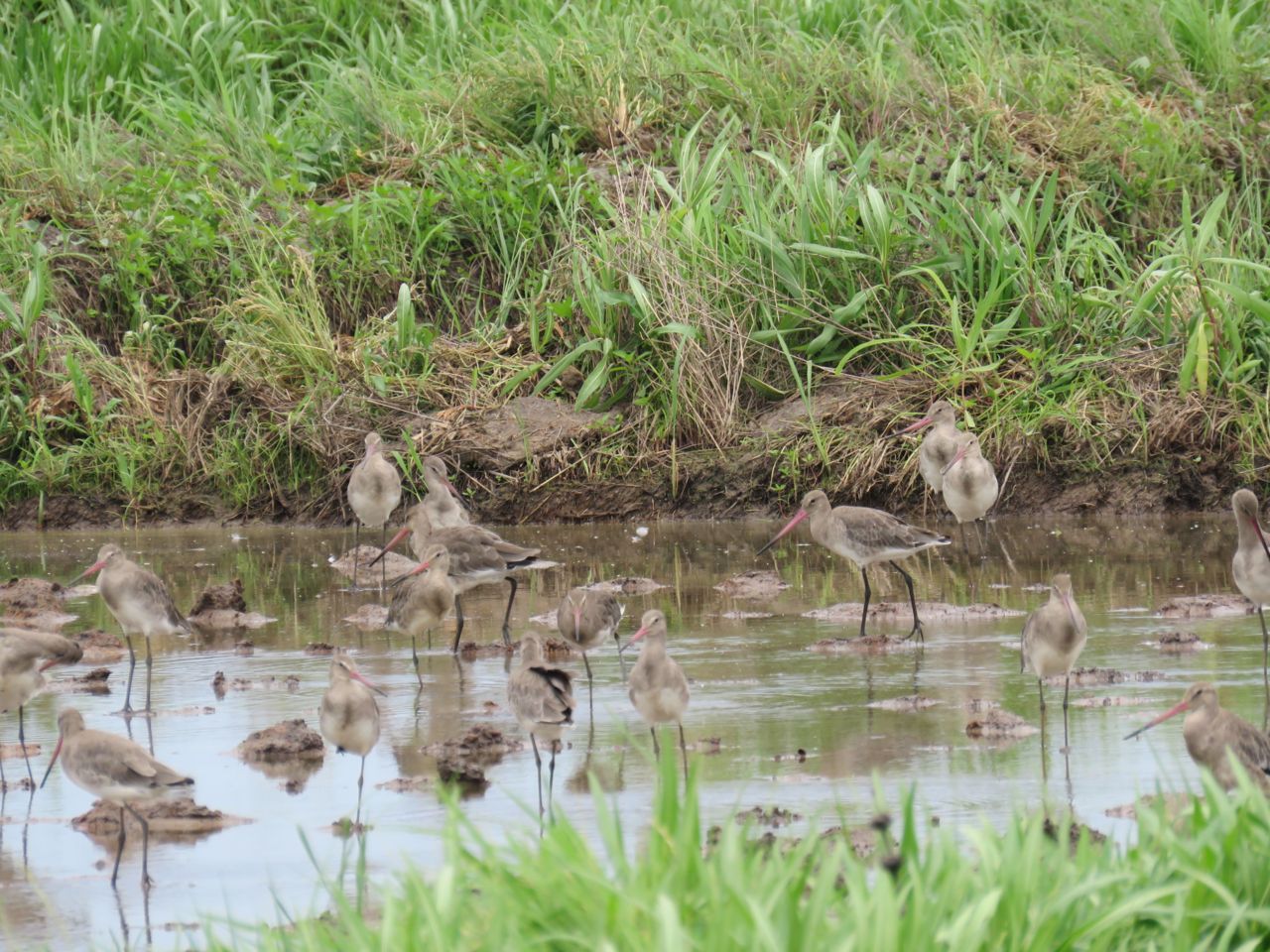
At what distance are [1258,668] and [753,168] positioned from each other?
29.3ft

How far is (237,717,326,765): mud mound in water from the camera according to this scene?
7.94m

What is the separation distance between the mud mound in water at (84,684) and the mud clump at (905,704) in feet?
12.6

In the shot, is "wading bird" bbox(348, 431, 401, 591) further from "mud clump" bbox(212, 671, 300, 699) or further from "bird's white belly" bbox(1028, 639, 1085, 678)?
"bird's white belly" bbox(1028, 639, 1085, 678)

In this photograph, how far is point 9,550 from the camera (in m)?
14.5

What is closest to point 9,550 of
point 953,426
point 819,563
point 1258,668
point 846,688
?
point 819,563

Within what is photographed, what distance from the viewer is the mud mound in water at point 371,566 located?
12859 mm

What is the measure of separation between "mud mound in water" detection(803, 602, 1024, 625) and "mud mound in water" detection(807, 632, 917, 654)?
65cm

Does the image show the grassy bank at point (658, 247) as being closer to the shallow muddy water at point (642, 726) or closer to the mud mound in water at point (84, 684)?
the shallow muddy water at point (642, 726)

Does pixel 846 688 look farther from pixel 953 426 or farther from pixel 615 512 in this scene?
pixel 615 512

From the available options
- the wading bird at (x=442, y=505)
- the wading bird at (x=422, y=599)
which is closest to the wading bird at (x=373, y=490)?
the wading bird at (x=442, y=505)

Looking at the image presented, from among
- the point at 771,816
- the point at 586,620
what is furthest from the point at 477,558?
the point at 771,816

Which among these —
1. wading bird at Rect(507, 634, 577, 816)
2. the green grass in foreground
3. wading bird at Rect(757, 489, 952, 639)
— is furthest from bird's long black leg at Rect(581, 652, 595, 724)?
the green grass in foreground

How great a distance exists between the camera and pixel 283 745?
798 centimetres

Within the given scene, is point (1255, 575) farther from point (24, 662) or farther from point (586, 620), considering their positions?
point (24, 662)
